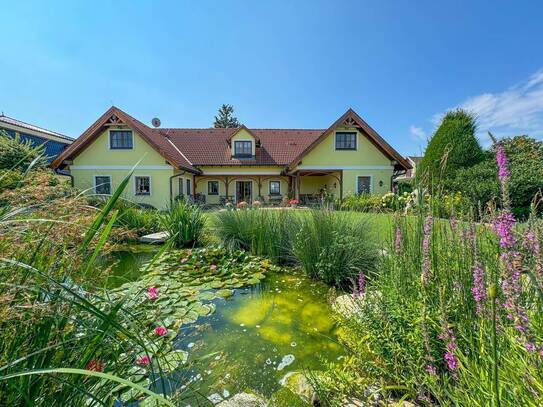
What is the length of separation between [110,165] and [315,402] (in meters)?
15.8

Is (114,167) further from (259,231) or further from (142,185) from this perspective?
(259,231)

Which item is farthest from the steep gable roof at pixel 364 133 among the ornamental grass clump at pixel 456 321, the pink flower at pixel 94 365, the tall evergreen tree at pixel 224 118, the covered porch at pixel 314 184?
the tall evergreen tree at pixel 224 118

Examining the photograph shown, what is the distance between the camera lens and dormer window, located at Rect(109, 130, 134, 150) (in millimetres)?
14459

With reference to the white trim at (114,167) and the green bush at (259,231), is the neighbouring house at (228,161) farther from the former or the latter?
the green bush at (259,231)

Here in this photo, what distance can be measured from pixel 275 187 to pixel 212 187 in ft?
14.0

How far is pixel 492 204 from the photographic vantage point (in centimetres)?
148

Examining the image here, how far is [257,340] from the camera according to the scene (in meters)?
2.71

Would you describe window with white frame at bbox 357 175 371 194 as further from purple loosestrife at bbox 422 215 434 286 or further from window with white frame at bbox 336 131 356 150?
purple loosestrife at bbox 422 215 434 286

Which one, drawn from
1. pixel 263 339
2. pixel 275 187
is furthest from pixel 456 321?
pixel 275 187

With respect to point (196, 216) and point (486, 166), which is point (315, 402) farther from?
point (486, 166)

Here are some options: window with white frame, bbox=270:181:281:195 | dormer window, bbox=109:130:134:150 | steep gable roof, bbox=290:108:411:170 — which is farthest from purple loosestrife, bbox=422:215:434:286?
window with white frame, bbox=270:181:281:195

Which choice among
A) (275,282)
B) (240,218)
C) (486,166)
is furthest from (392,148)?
(275,282)

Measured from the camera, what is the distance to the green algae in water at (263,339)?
2164 millimetres

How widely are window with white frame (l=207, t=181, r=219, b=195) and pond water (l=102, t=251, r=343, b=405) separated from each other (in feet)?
49.5
